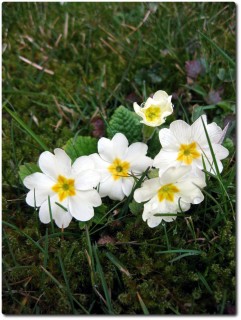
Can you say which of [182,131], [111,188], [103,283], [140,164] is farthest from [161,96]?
[103,283]

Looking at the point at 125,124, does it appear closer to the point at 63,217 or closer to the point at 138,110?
the point at 138,110

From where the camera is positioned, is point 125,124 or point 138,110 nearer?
point 138,110

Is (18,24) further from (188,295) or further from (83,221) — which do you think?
(188,295)

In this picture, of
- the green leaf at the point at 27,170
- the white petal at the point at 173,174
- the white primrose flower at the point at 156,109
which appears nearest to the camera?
the white petal at the point at 173,174

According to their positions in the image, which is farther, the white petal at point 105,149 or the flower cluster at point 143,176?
the white petal at point 105,149

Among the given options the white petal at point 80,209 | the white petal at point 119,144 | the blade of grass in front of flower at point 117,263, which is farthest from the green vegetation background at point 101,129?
the white petal at point 119,144

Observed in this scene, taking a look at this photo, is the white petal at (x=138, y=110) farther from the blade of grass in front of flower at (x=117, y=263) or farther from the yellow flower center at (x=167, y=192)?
Result: the blade of grass in front of flower at (x=117, y=263)

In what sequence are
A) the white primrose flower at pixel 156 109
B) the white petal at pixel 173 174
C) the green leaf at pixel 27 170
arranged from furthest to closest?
the green leaf at pixel 27 170 → the white primrose flower at pixel 156 109 → the white petal at pixel 173 174
